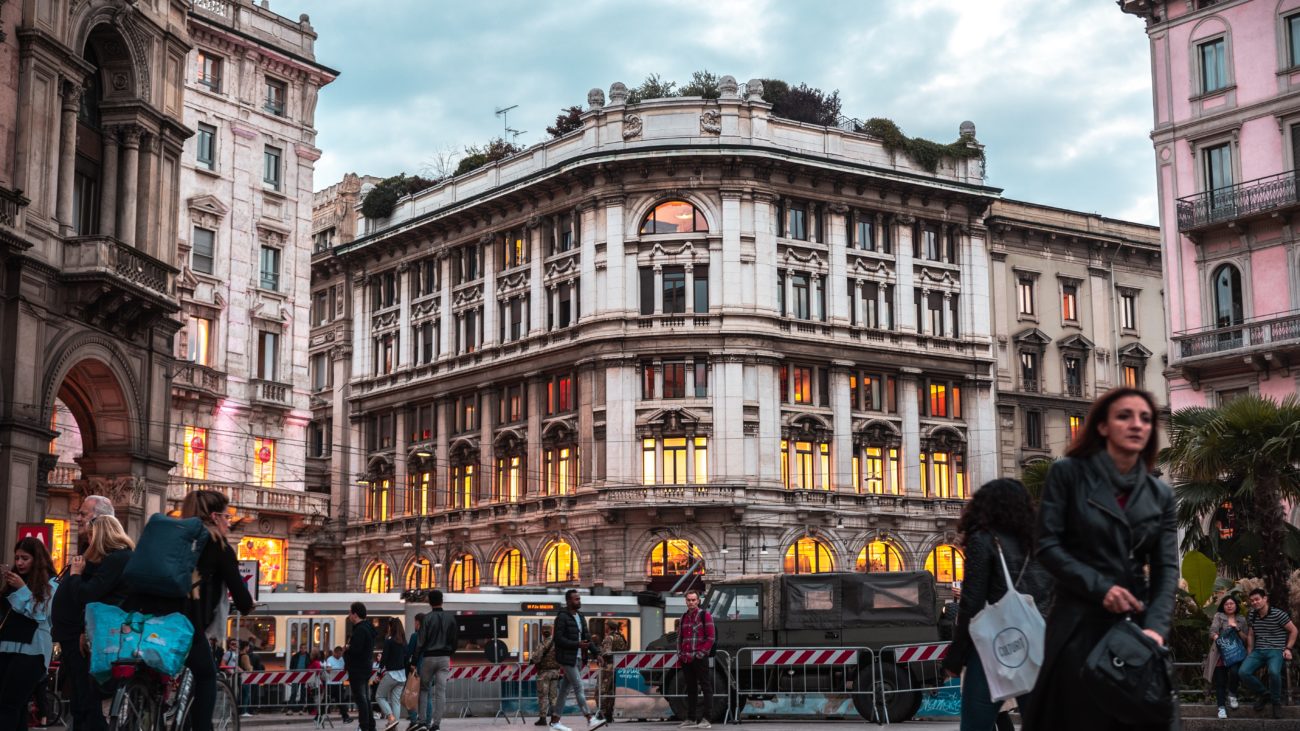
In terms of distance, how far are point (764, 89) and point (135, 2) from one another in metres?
40.0

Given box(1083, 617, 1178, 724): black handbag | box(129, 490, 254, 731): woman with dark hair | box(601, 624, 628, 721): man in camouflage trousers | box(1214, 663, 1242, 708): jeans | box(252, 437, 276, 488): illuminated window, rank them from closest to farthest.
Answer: box(1083, 617, 1178, 724): black handbag → box(129, 490, 254, 731): woman with dark hair → box(1214, 663, 1242, 708): jeans → box(601, 624, 628, 721): man in camouflage trousers → box(252, 437, 276, 488): illuminated window

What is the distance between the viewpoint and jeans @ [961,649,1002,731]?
9453 millimetres

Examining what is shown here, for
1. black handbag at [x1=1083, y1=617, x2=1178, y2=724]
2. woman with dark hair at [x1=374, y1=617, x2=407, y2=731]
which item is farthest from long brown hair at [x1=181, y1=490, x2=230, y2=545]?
woman with dark hair at [x1=374, y1=617, x2=407, y2=731]

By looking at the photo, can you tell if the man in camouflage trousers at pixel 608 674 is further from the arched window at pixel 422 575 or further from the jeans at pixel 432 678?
the arched window at pixel 422 575

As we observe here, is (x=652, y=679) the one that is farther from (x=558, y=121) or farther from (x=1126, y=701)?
(x=558, y=121)

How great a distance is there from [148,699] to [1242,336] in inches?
1509

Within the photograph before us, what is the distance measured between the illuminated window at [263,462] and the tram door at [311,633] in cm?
1506

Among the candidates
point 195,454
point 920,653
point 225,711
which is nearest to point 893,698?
point 920,653

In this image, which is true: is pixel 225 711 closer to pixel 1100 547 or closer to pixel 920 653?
pixel 1100 547

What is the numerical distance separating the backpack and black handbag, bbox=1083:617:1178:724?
596cm

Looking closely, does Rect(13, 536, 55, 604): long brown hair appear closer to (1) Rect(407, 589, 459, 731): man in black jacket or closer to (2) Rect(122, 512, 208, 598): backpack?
(2) Rect(122, 512, 208, 598): backpack

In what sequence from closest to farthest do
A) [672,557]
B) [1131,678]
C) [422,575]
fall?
[1131,678]
[672,557]
[422,575]

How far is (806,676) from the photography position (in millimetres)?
23781

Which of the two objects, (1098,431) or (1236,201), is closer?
(1098,431)
